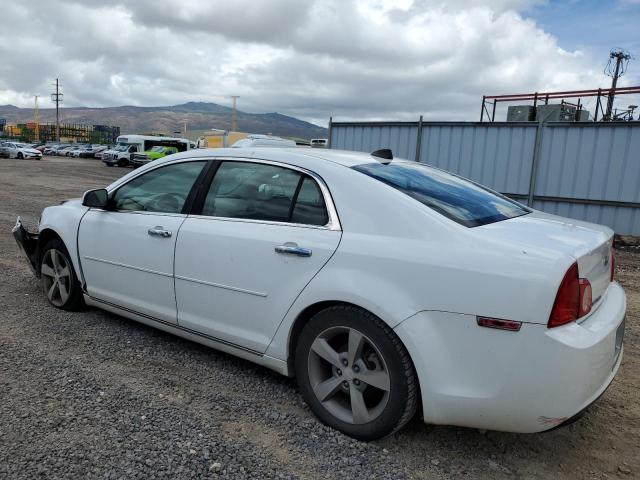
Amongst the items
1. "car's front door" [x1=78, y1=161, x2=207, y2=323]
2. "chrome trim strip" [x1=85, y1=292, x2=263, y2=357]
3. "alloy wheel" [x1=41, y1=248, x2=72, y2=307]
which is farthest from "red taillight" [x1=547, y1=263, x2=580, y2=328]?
"alloy wheel" [x1=41, y1=248, x2=72, y2=307]

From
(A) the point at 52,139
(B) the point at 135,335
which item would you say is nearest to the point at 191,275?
(B) the point at 135,335

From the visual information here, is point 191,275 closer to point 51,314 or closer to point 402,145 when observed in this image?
point 51,314

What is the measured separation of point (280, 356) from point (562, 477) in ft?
5.08

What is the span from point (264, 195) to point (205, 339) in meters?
1.03

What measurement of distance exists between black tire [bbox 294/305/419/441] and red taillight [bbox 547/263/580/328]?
2.25ft

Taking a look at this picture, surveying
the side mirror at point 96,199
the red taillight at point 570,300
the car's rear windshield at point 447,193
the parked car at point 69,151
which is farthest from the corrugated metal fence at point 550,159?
the parked car at point 69,151

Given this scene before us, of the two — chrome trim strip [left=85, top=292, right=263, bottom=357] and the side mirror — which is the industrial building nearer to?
the side mirror

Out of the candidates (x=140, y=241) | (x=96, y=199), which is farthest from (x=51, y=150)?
(x=140, y=241)

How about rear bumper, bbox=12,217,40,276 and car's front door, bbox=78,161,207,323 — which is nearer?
car's front door, bbox=78,161,207,323

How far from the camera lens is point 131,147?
4300 centimetres

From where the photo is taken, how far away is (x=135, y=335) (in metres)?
3.99

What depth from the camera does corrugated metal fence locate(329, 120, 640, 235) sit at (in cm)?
1012

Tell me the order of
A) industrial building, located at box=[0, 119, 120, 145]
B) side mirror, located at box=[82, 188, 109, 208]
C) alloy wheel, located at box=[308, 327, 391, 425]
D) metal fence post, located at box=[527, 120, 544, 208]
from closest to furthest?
alloy wheel, located at box=[308, 327, 391, 425]
side mirror, located at box=[82, 188, 109, 208]
metal fence post, located at box=[527, 120, 544, 208]
industrial building, located at box=[0, 119, 120, 145]

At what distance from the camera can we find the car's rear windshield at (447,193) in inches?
106
